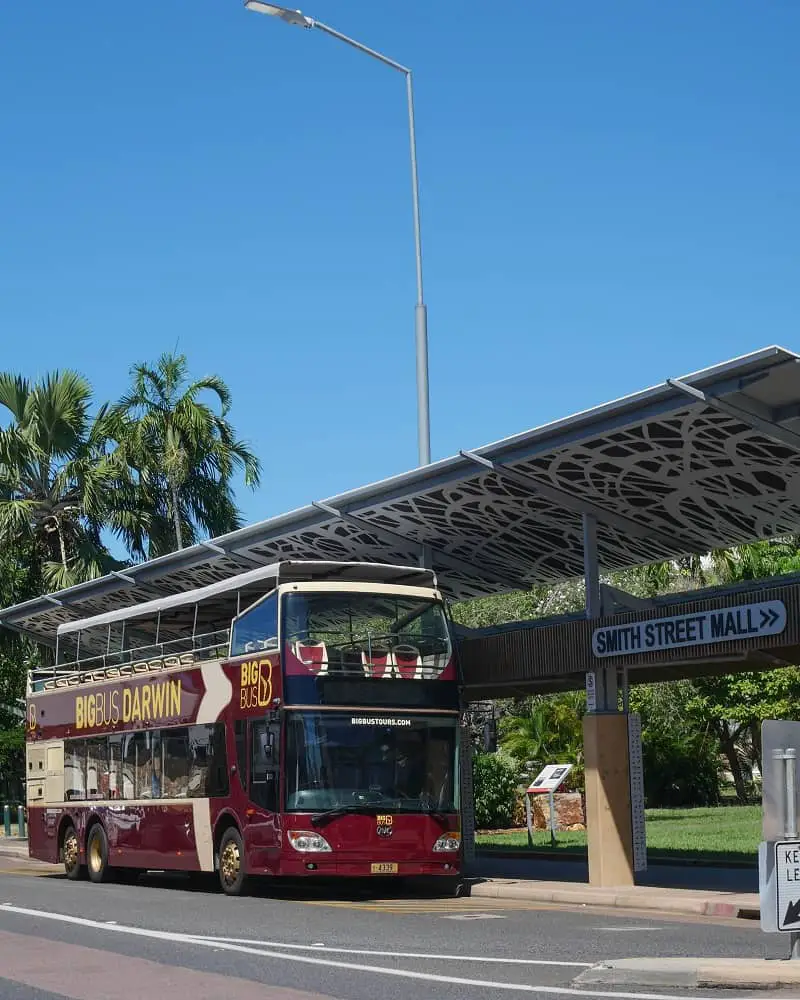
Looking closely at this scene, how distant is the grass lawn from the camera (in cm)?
2733

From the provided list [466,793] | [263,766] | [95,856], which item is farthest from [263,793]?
[95,856]

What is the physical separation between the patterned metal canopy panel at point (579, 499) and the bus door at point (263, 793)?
3.80 meters

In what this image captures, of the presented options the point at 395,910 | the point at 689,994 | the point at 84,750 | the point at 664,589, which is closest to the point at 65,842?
the point at 84,750

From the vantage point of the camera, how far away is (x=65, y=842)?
91.2ft

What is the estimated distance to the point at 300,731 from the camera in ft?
67.5

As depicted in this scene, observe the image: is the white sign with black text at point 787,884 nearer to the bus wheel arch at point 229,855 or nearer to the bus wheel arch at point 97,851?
the bus wheel arch at point 229,855

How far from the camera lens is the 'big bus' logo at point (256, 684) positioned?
21.0 metres

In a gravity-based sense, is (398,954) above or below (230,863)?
above

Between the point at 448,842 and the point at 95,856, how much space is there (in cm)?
791

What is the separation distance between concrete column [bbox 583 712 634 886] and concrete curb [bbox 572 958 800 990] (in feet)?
31.4

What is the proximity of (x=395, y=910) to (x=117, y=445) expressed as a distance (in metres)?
23.1

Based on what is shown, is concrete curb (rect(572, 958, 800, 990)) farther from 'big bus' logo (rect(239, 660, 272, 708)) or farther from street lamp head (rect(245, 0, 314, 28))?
street lamp head (rect(245, 0, 314, 28))

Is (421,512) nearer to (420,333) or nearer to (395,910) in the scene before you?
(420,333)

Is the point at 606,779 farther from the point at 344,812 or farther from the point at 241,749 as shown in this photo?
the point at 241,749
